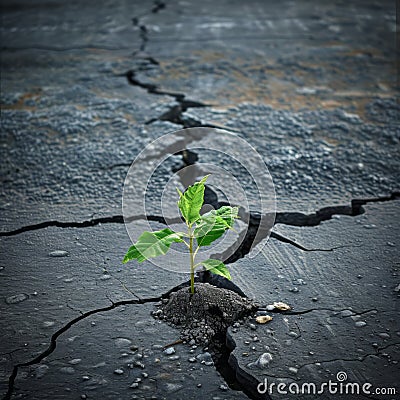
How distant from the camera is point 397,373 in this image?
1475 mm

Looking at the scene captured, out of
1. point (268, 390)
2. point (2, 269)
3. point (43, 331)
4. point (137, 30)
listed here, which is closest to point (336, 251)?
point (268, 390)

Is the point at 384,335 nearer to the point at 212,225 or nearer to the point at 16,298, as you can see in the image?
the point at 212,225

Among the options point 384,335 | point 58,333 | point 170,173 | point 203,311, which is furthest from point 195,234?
point 170,173

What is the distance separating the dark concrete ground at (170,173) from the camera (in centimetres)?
153

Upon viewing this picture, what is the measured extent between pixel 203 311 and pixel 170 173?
976 millimetres

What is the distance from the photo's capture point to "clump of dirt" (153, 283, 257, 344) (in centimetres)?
163

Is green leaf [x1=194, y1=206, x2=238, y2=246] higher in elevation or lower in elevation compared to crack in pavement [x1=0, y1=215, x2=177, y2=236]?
higher

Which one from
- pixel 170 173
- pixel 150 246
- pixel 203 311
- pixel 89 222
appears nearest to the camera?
pixel 150 246

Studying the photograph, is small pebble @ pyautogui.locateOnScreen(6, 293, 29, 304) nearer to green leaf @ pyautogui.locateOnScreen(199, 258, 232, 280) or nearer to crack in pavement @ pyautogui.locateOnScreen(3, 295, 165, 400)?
crack in pavement @ pyautogui.locateOnScreen(3, 295, 165, 400)

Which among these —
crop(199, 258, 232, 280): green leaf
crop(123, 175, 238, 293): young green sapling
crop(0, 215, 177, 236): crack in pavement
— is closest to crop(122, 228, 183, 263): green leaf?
crop(123, 175, 238, 293): young green sapling

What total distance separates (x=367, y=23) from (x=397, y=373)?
155 inches

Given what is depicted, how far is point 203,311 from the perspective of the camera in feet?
5.51

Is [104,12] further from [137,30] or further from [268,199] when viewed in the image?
[268,199]

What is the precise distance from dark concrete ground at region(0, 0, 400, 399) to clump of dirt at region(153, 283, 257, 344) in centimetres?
4
